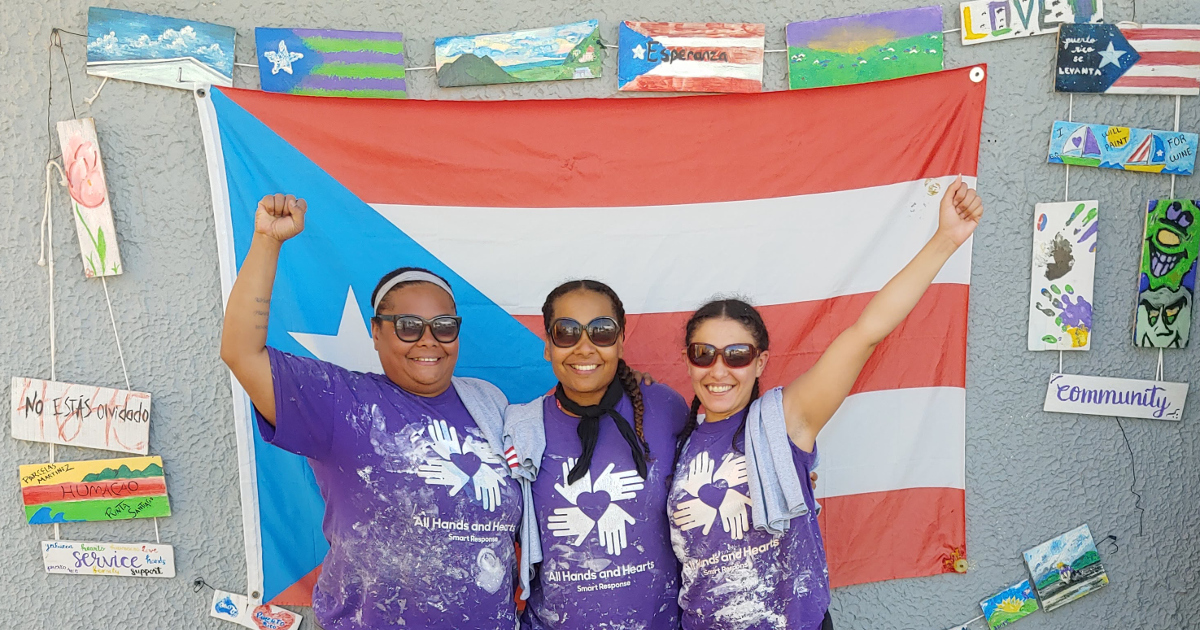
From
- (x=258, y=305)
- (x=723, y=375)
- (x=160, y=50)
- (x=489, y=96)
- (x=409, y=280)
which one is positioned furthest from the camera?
(x=489, y=96)

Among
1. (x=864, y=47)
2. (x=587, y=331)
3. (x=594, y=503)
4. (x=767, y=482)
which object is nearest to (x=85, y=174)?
(x=587, y=331)

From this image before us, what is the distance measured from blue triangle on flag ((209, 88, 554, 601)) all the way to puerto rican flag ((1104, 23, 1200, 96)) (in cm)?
253

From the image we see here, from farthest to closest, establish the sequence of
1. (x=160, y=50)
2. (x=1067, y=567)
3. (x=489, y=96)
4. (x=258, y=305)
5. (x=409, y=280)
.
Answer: (x=1067, y=567)
(x=489, y=96)
(x=160, y=50)
(x=409, y=280)
(x=258, y=305)

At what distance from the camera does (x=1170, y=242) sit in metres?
3.05

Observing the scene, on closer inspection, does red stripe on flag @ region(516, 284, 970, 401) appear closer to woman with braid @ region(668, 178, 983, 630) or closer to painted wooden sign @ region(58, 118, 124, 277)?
woman with braid @ region(668, 178, 983, 630)

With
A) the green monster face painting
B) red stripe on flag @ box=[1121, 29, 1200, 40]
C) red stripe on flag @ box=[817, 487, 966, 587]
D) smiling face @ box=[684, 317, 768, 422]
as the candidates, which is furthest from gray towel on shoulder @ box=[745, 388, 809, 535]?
red stripe on flag @ box=[1121, 29, 1200, 40]

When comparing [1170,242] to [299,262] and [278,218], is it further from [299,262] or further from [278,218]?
[299,262]

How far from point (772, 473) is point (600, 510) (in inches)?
19.0

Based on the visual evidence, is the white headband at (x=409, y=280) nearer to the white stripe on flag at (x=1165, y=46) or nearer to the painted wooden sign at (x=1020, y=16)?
the painted wooden sign at (x=1020, y=16)

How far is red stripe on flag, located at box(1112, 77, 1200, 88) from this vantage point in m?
3.00

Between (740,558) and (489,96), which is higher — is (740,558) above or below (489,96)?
below

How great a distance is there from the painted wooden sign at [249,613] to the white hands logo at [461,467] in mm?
1202

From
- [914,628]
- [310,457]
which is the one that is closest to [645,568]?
[310,457]

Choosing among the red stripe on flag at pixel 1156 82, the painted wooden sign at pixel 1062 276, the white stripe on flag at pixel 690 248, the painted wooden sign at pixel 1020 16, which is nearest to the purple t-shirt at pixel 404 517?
the white stripe on flag at pixel 690 248
